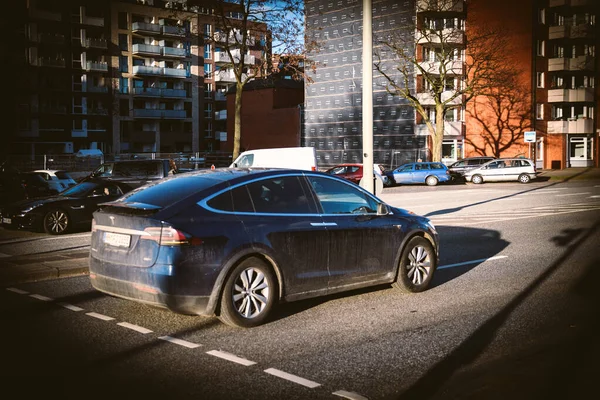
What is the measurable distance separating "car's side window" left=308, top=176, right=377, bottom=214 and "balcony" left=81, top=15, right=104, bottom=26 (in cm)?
7707

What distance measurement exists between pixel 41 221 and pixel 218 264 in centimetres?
1056

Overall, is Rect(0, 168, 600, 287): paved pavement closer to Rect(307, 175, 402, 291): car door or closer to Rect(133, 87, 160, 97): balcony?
Rect(307, 175, 402, 291): car door

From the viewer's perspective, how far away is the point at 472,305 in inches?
295

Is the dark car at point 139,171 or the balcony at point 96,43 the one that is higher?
the balcony at point 96,43

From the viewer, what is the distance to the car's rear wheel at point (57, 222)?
1532cm

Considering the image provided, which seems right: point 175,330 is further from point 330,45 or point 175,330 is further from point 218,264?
point 330,45

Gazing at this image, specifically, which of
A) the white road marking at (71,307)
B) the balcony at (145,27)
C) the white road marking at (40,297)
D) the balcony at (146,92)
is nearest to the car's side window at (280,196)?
the white road marking at (71,307)

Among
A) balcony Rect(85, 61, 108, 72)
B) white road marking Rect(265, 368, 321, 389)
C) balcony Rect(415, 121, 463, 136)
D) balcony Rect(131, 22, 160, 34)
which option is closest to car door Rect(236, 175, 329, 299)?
white road marking Rect(265, 368, 321, 389)

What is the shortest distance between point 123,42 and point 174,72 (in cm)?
731

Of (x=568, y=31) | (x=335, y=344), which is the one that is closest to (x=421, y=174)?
(x=568, y=31)

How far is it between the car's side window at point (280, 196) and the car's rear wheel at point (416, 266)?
1612 mm

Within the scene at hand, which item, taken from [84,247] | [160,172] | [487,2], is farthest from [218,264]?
[487,2]

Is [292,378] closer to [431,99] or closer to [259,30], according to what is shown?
[259,30]

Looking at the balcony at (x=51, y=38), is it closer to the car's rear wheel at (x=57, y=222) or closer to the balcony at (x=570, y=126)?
the balcony at (x=570, y=126)
